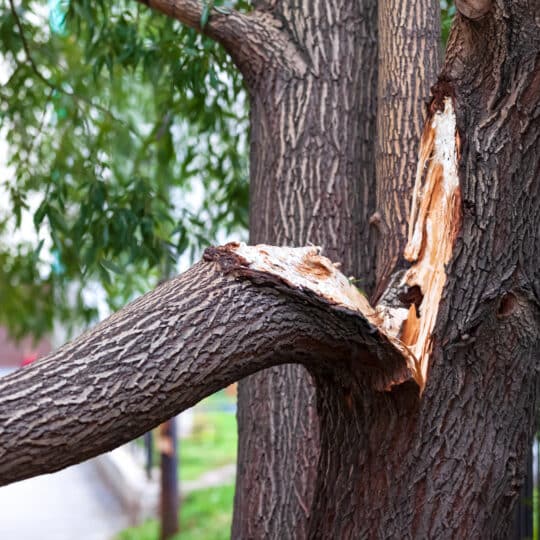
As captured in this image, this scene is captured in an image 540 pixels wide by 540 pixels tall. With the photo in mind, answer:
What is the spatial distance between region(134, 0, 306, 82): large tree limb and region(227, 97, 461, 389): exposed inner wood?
3.57 feet

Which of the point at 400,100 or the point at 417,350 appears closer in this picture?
the point at 417,350

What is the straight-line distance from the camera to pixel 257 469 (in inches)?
142

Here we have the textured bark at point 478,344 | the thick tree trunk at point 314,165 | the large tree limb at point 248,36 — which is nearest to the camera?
the textured bark at point 478,344

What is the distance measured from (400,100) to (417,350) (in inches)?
46.6

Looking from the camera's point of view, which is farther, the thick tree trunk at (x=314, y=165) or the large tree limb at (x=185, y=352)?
the thick tree trunk at (x=314, y=165)

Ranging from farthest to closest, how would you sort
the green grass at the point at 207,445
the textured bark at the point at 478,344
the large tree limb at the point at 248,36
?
the green grass at the point at 207,445
the large tree limb at the point at 248,36
the textured bark at the point at 478,344

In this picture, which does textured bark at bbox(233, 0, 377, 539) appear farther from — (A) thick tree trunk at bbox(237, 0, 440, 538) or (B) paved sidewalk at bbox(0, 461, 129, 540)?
(B) paved sidewalk at bbox(0, 461, 129, 540)

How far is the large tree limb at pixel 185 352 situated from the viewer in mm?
2158

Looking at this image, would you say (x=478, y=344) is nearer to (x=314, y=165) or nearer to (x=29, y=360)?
(x=314, y=165)

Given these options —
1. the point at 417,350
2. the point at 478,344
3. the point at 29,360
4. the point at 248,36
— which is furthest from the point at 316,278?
the point at 29,360

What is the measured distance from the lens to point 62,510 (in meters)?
10.7

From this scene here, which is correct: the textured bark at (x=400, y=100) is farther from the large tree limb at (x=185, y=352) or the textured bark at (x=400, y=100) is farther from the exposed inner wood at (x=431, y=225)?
the large tree limb at (x=185, y=352)

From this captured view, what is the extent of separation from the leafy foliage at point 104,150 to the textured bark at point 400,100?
3.45 feet

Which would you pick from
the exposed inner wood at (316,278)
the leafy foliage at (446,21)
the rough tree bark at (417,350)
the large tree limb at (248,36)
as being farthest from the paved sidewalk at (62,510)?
the exposed inner wood at (316,278)
